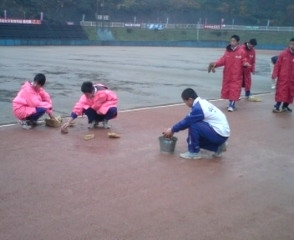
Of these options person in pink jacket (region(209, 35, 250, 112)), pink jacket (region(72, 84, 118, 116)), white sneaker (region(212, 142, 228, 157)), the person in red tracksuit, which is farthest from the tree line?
white sneaker (region(212, 142, 228, 157))

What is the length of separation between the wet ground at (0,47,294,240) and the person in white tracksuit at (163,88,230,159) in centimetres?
23

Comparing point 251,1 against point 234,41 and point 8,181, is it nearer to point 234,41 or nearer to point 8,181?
point 234,41

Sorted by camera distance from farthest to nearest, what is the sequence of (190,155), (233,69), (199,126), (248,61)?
(248,61), (233,69), (190,155), (199,126)

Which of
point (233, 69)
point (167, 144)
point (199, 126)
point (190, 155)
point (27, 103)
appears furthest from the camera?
point (233, 69)

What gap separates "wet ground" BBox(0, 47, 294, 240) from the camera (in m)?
3.87

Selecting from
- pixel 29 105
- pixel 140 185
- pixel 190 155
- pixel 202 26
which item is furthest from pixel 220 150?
pixel 202 26

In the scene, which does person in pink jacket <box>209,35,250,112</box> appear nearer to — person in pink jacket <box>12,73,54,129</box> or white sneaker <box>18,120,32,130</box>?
person in pink jacket <box>12,73,54,129</box>

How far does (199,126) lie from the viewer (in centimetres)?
596

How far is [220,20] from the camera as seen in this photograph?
2849 inches

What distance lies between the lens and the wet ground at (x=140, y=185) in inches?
152

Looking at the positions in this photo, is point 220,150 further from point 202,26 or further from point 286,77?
point 202,26

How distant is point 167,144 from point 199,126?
558 millimetres

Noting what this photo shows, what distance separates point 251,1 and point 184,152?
73.9 meters

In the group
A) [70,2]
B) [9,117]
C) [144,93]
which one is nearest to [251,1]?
[70,2]
